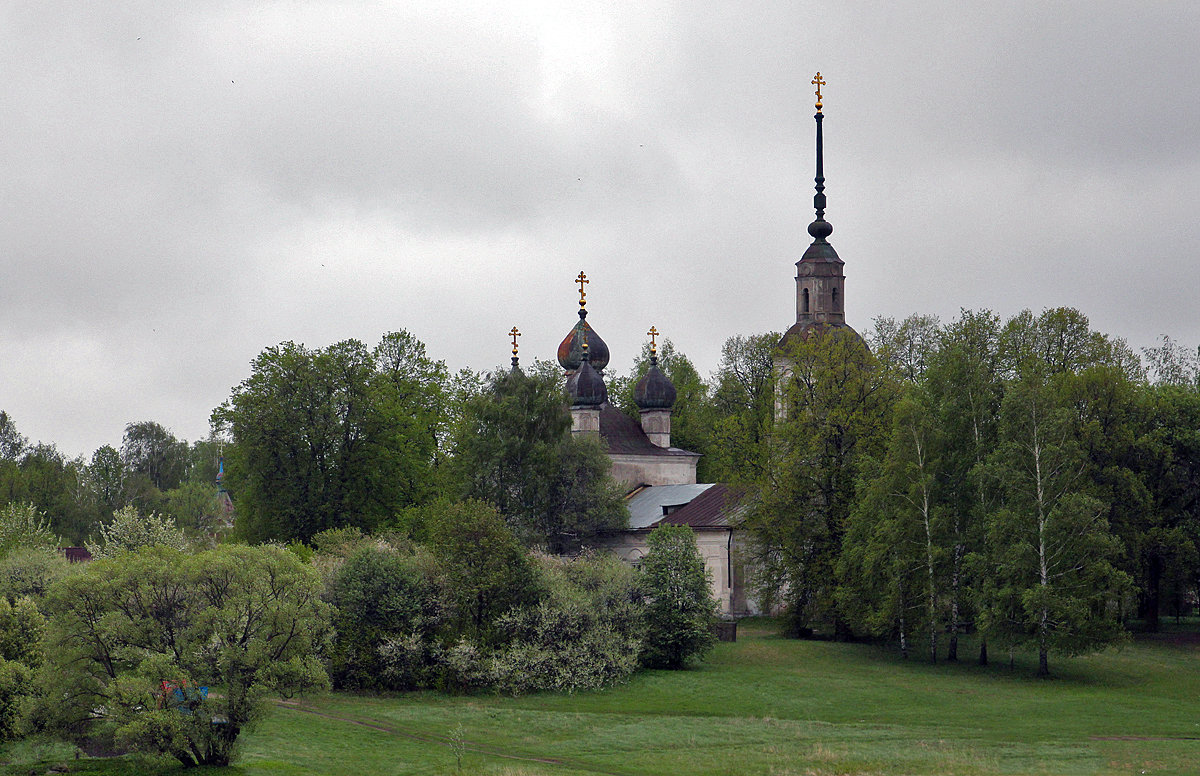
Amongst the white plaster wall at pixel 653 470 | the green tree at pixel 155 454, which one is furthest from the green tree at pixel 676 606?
the green tree at pixel 155 454

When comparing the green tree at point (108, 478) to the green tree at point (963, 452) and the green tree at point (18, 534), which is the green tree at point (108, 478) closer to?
the green tree at point (18, 534)

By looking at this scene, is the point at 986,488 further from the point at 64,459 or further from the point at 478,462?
the point at 64,459

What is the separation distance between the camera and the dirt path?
3362 cm

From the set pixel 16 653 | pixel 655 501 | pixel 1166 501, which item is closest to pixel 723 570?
pixel 655 501

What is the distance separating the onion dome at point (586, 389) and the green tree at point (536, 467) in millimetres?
7833

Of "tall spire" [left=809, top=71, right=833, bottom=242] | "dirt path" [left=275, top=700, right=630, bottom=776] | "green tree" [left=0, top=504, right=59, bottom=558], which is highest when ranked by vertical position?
"tall spire" [left=809, top=71, right=833, bottom=242]

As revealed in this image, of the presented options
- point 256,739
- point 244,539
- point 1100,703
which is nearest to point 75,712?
point 256,739

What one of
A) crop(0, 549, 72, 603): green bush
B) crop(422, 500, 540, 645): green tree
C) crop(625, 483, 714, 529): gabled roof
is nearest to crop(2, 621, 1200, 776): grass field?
crop(422, 500, 540, 645): green tree

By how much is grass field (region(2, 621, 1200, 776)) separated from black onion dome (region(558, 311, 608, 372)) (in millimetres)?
30057

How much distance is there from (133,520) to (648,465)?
28574 mm

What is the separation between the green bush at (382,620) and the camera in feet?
153

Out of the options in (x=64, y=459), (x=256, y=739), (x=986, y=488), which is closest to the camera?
(x=256, y=739)

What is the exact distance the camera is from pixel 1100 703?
1678 inches

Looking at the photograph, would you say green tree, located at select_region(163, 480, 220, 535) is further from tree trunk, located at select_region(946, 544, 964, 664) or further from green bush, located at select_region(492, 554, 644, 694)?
tree trunk, located at select_region(946, 544, 964, 664)
